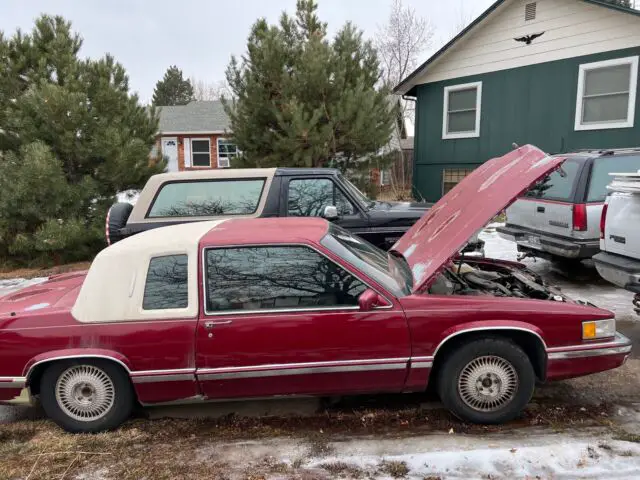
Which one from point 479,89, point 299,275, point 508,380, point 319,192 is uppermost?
point 479,89

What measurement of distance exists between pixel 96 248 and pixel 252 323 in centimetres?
767

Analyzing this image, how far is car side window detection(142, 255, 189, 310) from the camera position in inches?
129

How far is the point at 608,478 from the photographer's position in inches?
108

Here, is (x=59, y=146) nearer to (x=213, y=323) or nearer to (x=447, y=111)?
(x=213, y=323)

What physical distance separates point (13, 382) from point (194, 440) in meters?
1.25

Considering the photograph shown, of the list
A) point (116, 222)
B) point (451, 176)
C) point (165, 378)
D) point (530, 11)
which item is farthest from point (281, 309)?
point (530, 11)

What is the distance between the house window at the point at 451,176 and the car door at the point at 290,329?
11663mm

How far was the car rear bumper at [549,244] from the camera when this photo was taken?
6137 millimetres

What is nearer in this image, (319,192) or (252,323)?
(252,323)

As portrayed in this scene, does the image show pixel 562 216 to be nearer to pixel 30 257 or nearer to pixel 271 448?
pixel 271 448

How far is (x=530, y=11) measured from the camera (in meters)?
12.2

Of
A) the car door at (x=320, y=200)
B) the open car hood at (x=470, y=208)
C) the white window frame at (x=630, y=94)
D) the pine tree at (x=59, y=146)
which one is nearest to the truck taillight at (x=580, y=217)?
the open car hood at (x=470, y=208)

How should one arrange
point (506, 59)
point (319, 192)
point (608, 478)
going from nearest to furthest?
point (608, 478) → point (319, 192) → point (506, 59)

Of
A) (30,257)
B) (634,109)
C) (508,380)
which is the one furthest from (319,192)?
(634,109)
